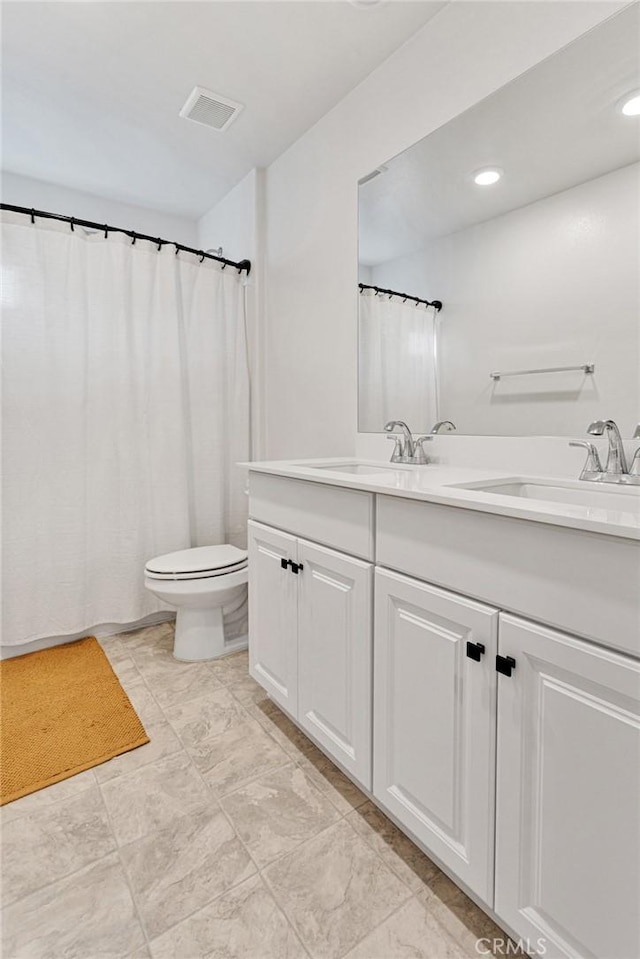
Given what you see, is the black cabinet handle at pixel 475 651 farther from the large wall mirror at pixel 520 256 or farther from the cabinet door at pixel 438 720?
the large wall mirror at pixel 520 256

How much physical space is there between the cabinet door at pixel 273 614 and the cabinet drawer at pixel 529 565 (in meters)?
0.50

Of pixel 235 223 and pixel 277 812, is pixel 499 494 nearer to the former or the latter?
pixel 277 812

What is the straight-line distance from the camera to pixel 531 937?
0.83 metres

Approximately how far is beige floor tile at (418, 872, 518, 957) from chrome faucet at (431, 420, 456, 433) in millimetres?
1218

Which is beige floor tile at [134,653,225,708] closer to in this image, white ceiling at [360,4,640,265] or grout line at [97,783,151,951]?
grout line at [97,783,151,951]

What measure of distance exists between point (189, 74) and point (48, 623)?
92.6 inches

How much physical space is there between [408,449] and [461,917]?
1.25m

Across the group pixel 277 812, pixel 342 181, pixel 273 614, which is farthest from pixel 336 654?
pixel 342 181

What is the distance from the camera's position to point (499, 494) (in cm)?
115

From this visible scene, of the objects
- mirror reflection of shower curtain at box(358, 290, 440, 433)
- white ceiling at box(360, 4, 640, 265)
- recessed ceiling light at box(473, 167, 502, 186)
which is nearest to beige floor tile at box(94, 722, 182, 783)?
mirror reflection of shower curtain at box(358, 290, 440, 433)

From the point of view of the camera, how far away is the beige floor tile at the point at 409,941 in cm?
93

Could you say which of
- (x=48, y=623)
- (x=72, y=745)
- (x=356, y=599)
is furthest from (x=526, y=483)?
(x=48, y=623)

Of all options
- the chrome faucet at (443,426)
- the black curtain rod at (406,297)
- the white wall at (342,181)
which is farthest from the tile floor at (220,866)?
the black curtain rod at (406,297)

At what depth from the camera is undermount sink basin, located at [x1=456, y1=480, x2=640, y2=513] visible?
1.08m
